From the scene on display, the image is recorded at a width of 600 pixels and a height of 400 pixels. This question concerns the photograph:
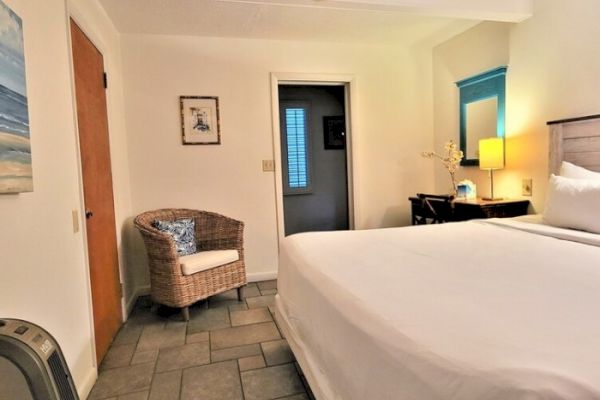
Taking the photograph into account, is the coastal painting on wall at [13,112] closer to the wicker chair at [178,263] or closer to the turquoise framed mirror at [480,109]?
the wicker chair at [178,263]

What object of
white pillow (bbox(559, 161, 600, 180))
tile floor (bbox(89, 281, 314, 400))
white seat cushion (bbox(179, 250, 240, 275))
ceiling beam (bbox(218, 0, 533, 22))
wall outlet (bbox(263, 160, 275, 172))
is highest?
ceiling beam (bbox(218, 0, 533, 22))

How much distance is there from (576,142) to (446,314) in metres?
2.28

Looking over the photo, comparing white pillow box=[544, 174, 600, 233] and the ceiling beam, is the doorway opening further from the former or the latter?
white pillow box=[544, 174, 600, 233]

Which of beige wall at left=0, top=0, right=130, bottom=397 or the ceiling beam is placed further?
the ceiling beam

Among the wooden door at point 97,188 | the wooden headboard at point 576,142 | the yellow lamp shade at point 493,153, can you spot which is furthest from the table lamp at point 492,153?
the wooden door at point 97,188

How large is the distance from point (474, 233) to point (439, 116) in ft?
7.74

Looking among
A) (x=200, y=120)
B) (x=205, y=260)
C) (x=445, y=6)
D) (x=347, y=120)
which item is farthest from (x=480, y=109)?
(x=205, y=260)

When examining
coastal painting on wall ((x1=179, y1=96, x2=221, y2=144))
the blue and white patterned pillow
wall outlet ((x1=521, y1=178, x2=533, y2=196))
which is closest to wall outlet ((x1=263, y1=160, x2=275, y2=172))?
coastal painting on wall ((x1=179, y1=96, x2=221, y2=144))

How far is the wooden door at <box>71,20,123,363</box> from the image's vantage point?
2264 millimetres

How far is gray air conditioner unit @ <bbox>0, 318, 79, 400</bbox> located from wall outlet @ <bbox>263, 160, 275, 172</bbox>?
9.83ft

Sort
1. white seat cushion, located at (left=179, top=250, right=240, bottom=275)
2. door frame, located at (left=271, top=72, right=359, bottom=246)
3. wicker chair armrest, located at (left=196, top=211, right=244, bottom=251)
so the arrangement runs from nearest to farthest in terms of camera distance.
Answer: white seat cushion, located at (left=179, top=250, right=240, bottom=275)
wicker chair armrest, located at (left=196, top=211, right=244, bottom=251)
door frame, located at (left=271, top=72, right=359, bottom=246)

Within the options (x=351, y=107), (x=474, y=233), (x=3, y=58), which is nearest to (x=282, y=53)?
(x=351, y=107)

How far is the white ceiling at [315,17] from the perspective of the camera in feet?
9.17

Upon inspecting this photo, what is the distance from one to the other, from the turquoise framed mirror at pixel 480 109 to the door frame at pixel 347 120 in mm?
1070
